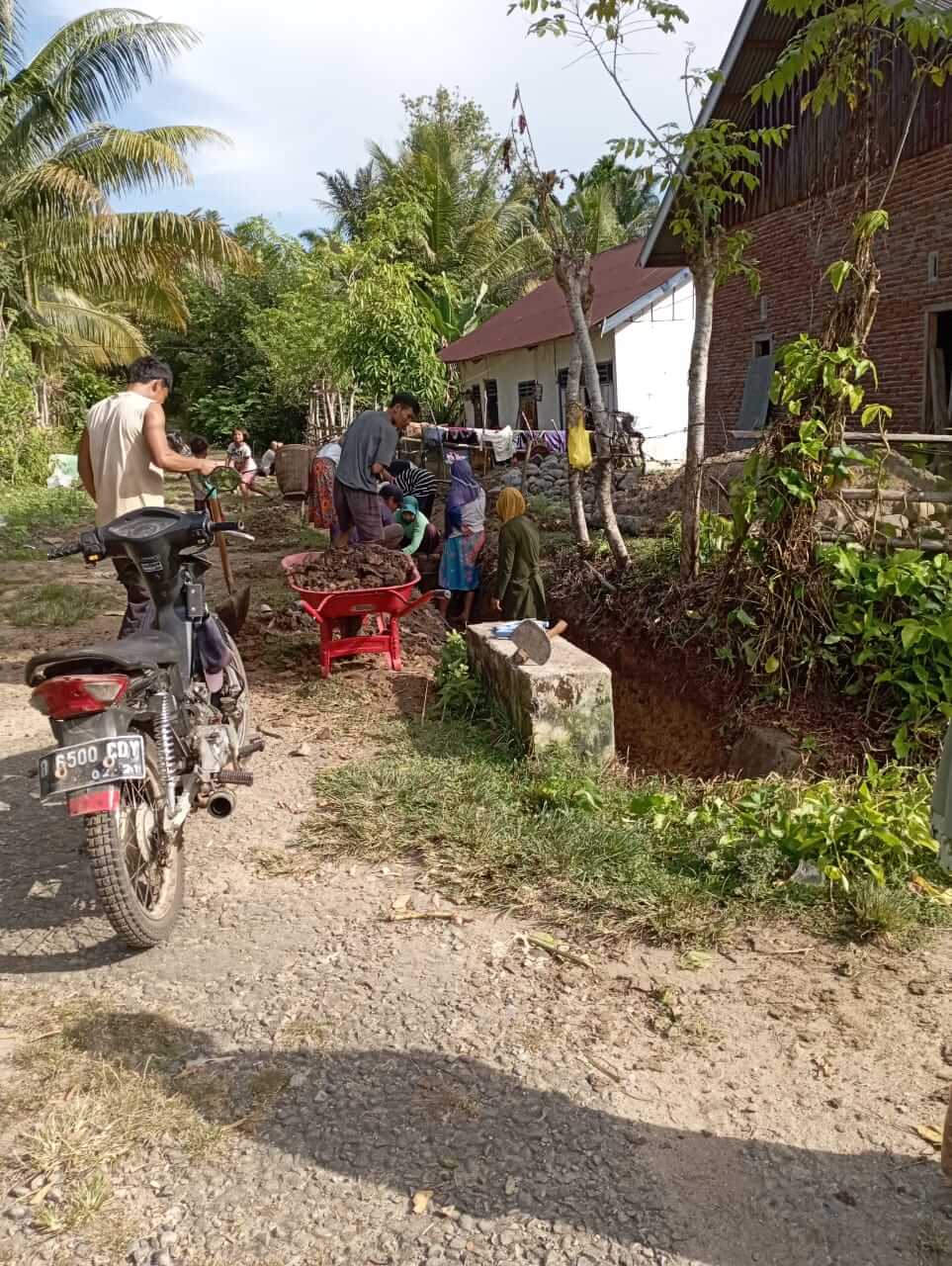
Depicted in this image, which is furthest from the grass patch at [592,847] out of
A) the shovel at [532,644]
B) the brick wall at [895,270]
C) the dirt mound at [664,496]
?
the brick wall at [895,270]

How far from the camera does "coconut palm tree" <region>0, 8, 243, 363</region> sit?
1653 cm

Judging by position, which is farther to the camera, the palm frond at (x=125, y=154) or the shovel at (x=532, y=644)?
the palm frond at (x=125, y=154)

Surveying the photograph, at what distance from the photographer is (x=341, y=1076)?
280 cm

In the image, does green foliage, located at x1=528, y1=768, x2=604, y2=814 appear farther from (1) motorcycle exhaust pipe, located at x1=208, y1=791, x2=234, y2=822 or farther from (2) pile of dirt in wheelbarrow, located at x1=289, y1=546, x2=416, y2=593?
(2) pile of dirt in wheelbarrow, located at x1=289, y1=546, x2=416, y2=593

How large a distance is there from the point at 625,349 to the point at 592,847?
57.3 feet

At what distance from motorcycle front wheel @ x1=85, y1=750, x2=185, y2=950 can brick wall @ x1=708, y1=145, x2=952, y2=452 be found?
7256 mm

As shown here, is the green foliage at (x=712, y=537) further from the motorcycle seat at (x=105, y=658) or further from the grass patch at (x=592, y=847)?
the motorcycle seat at (x=105, y=658)

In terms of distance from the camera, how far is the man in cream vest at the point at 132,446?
4773 millimetres

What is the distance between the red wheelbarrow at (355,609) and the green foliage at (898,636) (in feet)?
8.80

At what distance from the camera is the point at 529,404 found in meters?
24.7

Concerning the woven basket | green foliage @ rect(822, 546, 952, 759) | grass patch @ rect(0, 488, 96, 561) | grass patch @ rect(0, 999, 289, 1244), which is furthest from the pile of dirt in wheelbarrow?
the woven basket

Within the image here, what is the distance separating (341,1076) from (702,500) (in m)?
8.18

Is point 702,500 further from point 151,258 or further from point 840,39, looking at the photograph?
point 151,258

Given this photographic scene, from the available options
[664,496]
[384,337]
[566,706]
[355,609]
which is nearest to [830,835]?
[566,706]
